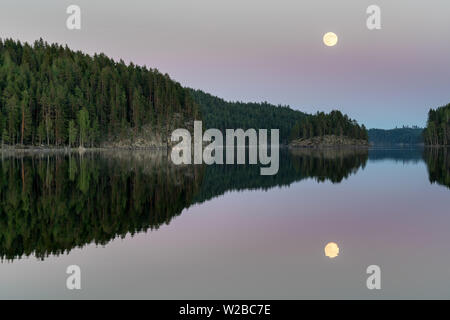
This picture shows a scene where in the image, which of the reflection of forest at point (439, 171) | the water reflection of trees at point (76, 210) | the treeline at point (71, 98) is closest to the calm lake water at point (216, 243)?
the water reflection of trees at point (76, 210)

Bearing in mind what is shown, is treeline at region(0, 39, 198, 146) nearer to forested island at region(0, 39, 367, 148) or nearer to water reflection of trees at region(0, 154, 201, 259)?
forested island at region(0, 39, 367, 148)

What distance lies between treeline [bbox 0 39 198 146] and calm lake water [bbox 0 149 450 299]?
107 m

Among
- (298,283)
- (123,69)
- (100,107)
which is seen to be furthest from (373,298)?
(123,69)

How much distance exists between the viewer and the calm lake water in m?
13.9

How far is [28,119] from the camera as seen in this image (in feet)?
422

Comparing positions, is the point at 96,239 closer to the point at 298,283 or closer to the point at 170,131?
the point at 298,283

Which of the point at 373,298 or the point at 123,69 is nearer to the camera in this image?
the point at 373,298

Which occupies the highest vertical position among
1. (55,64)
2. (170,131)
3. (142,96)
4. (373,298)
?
(55,64)

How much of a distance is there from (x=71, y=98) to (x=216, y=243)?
14316 cm

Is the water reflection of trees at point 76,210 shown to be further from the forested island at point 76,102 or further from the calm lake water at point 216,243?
the forested island at point 76,102

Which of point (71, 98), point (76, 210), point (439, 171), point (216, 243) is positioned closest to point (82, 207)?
point (76, 210)

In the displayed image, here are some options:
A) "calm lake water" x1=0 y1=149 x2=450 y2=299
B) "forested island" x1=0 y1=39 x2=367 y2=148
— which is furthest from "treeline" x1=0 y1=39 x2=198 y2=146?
"calm lake water" x1=0 y1=149 x2=450 y2=299

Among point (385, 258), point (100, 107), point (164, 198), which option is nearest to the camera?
point (385, 258)

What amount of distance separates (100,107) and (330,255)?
525ft
